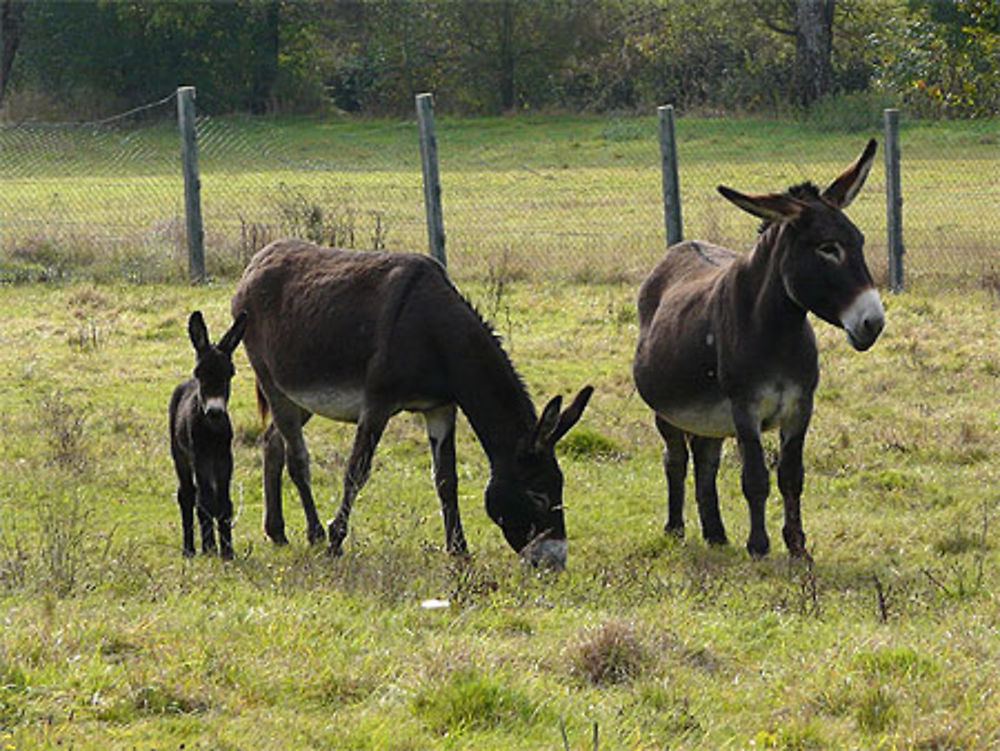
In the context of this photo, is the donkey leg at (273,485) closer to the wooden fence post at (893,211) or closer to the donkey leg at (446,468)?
the donkey leg at (446,468)

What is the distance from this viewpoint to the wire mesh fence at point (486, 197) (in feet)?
68.8

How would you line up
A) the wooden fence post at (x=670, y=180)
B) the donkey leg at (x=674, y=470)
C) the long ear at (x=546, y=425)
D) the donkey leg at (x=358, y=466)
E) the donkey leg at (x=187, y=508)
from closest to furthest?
the long ear at (x=546, y=425) → the donkey leg at (x=358, y=466) → the donkey leg at (x=187, y=508) → the donkey leg at (x=674, y=470) → the wooden fence post at (x=670, y=180)

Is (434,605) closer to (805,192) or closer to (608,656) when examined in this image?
(608,656)

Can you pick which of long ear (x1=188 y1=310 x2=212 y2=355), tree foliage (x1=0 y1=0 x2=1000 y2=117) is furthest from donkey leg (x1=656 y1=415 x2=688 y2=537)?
tree foliage (x1=0 y1=0 x2=1000 y2=117)

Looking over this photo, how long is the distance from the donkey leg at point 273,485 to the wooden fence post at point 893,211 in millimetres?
10391

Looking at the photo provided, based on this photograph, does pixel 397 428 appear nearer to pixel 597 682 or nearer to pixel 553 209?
pixel 597 682

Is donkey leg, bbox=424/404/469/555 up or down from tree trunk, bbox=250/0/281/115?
down

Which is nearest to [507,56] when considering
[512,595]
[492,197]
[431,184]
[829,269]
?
[492,197]

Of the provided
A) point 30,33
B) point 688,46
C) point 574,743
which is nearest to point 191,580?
point 574,743

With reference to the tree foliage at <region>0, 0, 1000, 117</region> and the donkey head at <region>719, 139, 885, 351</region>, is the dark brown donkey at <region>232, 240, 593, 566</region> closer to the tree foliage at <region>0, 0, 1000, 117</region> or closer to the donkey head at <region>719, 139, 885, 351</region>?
the donkey head at <region>719, 139, 885, 351</region>

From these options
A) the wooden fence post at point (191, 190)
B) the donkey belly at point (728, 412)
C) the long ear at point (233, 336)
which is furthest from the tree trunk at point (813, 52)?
the long ear at point (233, 336)

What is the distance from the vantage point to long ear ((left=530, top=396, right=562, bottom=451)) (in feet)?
30.1

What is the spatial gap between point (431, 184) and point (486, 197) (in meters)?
10.9

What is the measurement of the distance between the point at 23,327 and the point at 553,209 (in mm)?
11668
